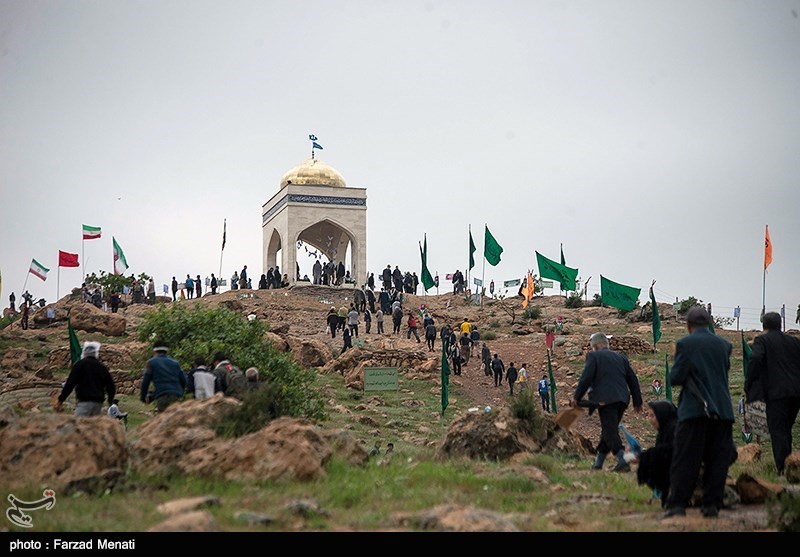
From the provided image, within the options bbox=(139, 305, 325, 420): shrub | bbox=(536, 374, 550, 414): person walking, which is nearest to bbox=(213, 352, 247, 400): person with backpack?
bbox=(139, 305, 325, 420): shrub

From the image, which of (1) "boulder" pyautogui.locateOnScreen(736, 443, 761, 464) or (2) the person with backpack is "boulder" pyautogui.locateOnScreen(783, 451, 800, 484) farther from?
(2) the person with backpack

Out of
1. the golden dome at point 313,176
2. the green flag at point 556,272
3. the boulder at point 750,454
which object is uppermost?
the golden dome at point 313,176

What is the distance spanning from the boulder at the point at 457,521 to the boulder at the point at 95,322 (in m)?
27.5

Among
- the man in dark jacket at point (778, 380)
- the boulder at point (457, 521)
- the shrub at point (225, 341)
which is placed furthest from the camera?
the shrub at point (225, 341)

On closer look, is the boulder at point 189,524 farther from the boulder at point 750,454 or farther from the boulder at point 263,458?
the boulder at point 750,454

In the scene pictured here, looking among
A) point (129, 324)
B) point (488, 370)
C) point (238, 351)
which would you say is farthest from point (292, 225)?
point (238, 351)

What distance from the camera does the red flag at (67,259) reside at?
41.3m

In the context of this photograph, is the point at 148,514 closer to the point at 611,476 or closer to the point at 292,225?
the point at 611,476

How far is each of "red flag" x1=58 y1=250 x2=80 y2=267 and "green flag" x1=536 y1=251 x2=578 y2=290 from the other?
19.1 metres

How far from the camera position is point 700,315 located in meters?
7.05

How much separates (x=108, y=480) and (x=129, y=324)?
2927 centimetres

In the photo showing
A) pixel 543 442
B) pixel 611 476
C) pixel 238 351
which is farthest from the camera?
pixel 238 351

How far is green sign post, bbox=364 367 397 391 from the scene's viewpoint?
1950 centimetres

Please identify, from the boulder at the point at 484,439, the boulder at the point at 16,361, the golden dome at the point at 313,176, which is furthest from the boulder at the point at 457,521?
the golden dome at the point at 313,176
